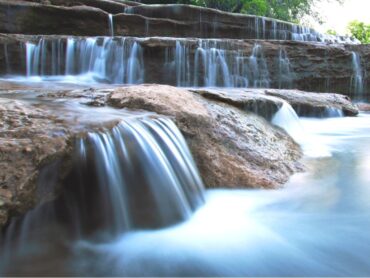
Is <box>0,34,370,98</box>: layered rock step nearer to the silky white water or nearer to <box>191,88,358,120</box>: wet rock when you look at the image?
<box>191,88,358,120</box>: wet rock

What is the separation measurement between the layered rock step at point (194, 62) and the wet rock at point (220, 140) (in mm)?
5103

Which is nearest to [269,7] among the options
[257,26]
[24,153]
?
[257,26]

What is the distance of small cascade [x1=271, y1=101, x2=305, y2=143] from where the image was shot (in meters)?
5.38

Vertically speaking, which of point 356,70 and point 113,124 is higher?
point 356,70

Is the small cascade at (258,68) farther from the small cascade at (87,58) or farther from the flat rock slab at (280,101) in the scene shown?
the small cascade at (87,58)

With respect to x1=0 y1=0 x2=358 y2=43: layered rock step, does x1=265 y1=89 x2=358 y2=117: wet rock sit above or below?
below

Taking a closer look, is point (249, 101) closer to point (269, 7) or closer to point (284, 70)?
point (284, 70)

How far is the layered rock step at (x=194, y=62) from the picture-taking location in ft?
29.3

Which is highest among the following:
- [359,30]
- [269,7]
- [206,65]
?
[269,7]

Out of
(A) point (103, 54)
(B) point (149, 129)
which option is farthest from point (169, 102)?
(A) point (103, 54)

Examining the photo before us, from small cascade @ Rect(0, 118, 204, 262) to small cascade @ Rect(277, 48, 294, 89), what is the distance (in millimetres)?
7636

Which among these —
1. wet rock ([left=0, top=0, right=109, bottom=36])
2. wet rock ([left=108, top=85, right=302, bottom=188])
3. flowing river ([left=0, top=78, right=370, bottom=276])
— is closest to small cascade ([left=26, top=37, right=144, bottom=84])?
wet rock ([left=0, top=0, right=109, bottom=36])

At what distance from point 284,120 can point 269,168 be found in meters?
1.86

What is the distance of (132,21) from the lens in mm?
12406
